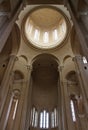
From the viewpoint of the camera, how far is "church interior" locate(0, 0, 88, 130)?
8.93 metres

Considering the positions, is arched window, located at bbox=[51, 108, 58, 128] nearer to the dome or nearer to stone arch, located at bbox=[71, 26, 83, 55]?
the dome

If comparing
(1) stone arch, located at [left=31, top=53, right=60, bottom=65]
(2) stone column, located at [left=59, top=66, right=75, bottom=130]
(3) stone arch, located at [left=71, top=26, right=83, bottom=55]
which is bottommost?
(2) stone column, located at [left=59, top=66, right=75, bottom=130]

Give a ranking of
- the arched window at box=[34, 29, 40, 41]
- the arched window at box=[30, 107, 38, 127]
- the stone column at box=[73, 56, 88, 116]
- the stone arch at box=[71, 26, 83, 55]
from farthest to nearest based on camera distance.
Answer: the arched window at box=[34, 29, 40, 41] < the arched window at box=[30, 107, 38, 127] < the stone arch at box=[71, 26, 83, 55] < the stone column at box=[73, 56, 88, 116]

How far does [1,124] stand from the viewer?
9258 mm

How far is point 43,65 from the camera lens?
17641 mm

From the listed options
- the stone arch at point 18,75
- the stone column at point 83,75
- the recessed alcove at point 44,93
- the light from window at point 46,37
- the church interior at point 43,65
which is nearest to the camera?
the church interior at point 43,65

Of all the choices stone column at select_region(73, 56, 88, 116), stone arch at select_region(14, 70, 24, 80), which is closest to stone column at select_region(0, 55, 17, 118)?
stone arch at select_region(14, 70, 24, 80)

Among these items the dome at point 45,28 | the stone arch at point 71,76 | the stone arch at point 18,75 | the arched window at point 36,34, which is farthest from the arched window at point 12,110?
the arched window at point 36,34

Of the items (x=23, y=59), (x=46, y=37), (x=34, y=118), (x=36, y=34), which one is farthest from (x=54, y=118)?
(x=36, y=34)

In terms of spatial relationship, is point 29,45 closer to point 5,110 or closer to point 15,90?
point 15,90

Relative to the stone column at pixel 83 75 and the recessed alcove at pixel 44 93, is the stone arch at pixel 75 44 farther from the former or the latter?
the recessed alcove at pixel 44 93

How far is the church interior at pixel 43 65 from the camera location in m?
8.93

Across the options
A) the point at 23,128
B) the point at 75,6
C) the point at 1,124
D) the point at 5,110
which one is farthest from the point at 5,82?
the point at 75,6

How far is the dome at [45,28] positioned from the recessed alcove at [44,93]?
5.70ft
